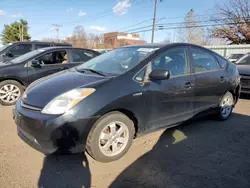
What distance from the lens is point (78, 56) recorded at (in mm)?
6527

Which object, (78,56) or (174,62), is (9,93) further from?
(174,62)

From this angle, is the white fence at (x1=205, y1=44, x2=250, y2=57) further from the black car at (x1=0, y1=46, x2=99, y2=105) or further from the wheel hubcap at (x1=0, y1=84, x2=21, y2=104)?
the wheel hubcap at (x1=0, y1=84, x2=21, y2=104)

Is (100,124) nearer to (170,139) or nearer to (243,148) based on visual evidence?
(170,139)

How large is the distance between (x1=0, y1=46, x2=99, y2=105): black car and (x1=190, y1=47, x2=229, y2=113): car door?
12.2 feet

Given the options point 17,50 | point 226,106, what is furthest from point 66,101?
point 17,50

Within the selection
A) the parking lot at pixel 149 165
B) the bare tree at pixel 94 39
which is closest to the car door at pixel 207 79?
the parking lot at pixel 149 165

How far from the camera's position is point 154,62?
3.24 m

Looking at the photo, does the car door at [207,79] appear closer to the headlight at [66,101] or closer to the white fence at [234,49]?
the headlight at [66,101]

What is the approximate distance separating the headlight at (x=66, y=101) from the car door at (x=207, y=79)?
6.74 ft

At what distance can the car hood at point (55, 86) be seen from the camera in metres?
2.67

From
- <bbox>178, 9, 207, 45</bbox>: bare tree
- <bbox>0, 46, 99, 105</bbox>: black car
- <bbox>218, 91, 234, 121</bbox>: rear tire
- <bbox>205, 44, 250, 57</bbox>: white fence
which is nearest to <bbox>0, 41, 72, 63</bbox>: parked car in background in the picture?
<bbox>0, 46, 99, 105</bbox>: black car

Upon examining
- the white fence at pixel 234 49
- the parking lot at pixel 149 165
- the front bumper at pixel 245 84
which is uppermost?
the white fence at pixel 234 49

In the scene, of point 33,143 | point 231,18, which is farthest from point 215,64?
point 231,18

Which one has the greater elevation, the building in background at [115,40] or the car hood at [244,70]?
the building in background at [115,40]
